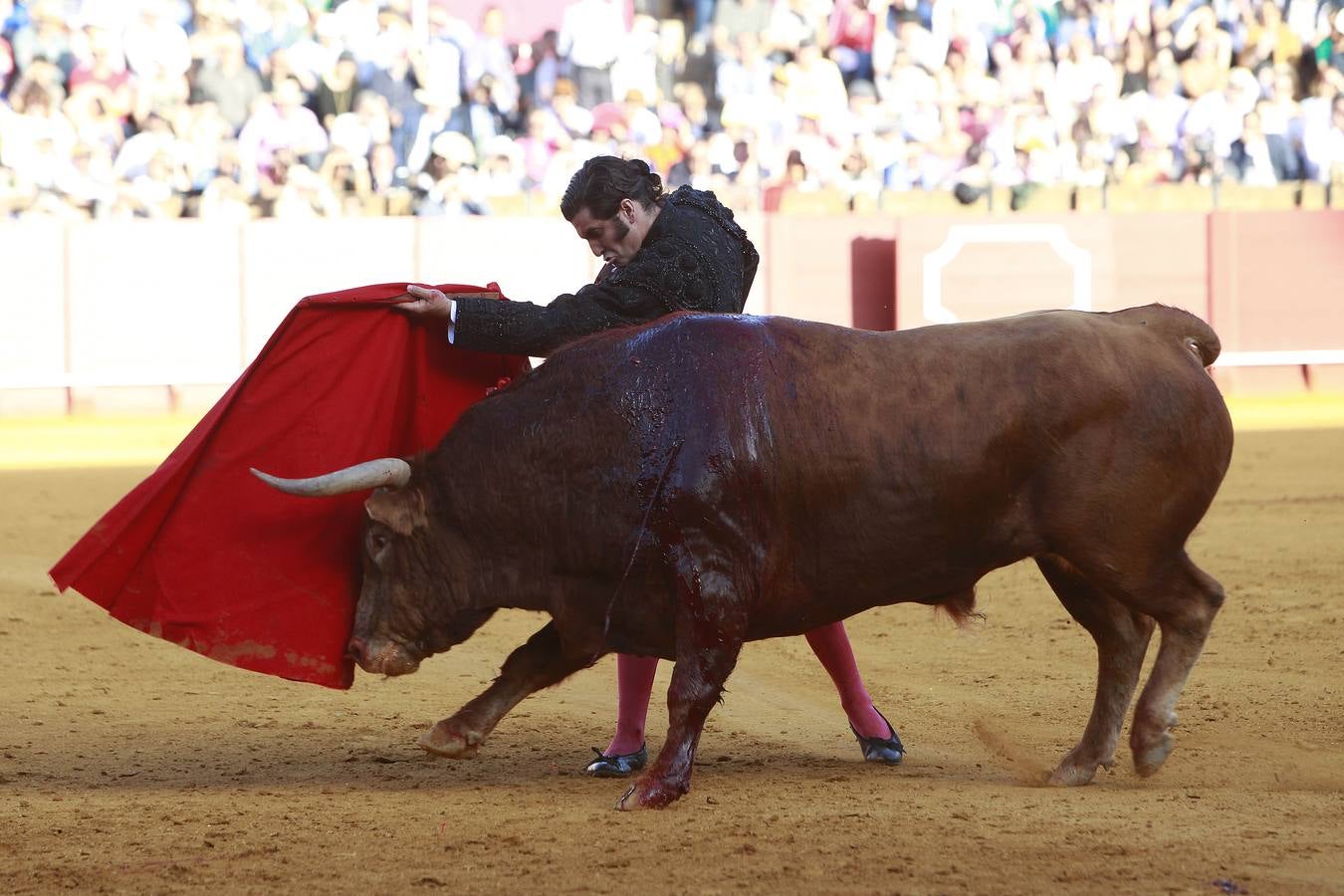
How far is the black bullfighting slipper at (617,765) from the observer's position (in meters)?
4.23

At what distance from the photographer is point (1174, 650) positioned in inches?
154

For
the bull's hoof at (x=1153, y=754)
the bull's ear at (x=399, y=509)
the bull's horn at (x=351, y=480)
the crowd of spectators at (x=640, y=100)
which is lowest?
the bull's hoof at (x=1153, y=754)

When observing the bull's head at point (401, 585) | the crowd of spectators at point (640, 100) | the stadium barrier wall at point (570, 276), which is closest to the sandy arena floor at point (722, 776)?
the bull's head at point (401, 585)

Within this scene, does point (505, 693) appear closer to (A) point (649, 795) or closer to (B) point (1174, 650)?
(A) point (649, 795)

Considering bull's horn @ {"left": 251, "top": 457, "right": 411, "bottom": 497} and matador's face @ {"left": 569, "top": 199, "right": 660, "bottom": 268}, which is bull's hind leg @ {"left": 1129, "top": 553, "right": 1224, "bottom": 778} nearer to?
matador's face @ {"left": 569, "top": 199, "right": 660, "bottom": 268}

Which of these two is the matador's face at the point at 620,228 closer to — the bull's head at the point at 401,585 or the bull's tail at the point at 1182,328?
the bull's head at the point at 401,585

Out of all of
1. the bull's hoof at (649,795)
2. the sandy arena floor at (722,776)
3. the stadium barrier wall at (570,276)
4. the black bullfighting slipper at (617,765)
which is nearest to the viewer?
the sandy arena floor at (722,776)

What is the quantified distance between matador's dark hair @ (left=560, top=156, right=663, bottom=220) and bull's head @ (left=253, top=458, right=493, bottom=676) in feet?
2.31

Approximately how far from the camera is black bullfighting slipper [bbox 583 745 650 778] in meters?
4.23

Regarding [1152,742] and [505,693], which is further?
[505,693]

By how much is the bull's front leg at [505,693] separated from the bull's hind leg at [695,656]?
0.40m

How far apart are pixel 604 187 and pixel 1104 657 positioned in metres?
1.55

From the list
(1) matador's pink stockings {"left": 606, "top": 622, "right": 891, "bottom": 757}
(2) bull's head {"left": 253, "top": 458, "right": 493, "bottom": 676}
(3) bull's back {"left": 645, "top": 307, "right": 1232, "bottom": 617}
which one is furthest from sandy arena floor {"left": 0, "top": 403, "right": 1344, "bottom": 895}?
(3) bull's back {"left": 645, "top": 307, "right": 1232, "bottom": 617}

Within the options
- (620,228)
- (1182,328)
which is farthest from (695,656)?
(1182,328)
